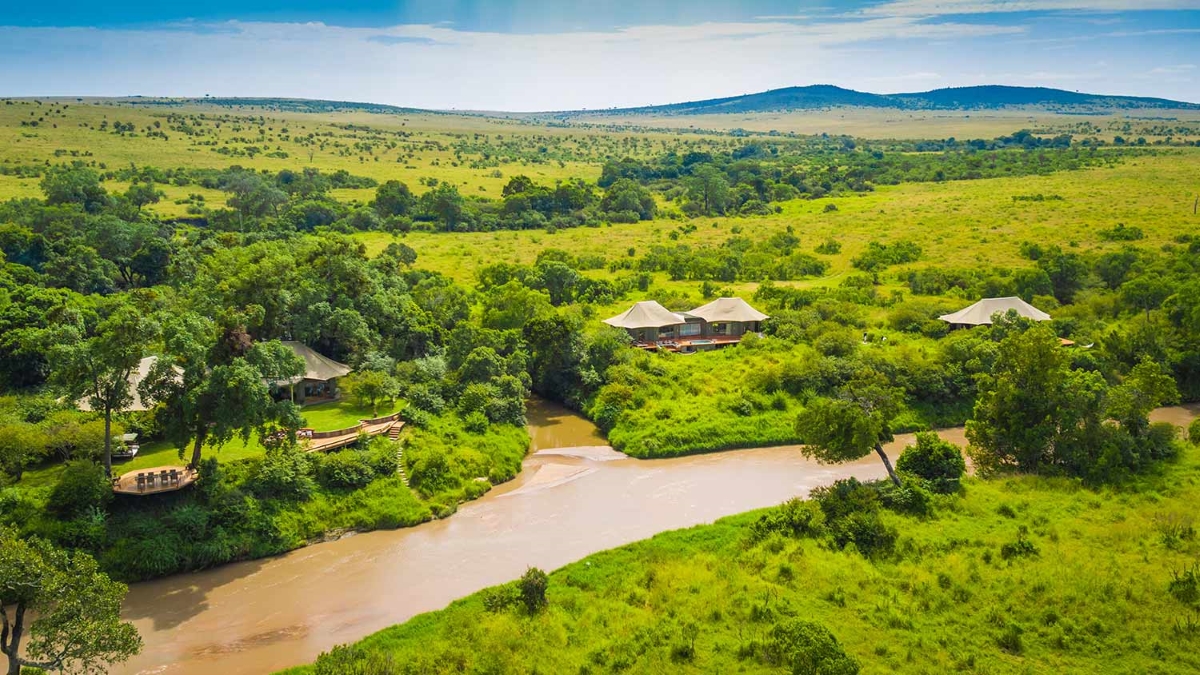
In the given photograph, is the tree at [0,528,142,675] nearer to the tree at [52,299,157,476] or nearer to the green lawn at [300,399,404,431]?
the tree at [52,299,157,476]

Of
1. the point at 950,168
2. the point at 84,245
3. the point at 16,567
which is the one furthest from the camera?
the point at 950,168

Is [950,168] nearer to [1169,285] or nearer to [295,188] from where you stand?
[1169,285]

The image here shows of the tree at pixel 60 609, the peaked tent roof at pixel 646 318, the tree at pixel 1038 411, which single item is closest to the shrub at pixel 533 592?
the tree at pixel 60 609

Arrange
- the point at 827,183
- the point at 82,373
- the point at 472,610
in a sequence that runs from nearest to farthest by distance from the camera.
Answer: the point at 472,610 < the point at 82,373 < the point at 827,183

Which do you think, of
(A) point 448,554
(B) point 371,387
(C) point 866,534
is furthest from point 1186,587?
(B) point 371,387

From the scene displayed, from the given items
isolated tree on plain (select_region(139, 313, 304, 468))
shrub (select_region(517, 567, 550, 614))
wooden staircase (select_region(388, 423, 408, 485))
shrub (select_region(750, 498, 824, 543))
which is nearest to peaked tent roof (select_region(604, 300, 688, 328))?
wooden staircase (select_region(388, 423, 408, 485))

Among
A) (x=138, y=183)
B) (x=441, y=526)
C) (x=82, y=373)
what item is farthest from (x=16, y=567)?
(x=138, y=183)
